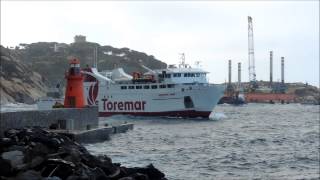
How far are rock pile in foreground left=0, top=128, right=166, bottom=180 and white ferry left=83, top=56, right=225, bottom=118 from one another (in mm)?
43245

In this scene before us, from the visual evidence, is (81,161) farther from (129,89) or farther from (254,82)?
(254,82)

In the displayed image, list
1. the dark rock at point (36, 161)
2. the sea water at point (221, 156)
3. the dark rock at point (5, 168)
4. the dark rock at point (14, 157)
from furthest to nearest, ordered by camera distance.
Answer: the sea water at point (221, 156) → the dark rock at point (14, 157) → the dark rock at point (36, 161) → the dark rock at point (5, 168)

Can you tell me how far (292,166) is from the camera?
1880cm

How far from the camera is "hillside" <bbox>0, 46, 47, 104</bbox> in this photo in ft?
370

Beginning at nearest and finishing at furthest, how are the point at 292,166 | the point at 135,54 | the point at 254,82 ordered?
1. the point at 292,166
2. the point at 254,82
3. the point at 135,54

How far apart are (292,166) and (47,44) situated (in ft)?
598

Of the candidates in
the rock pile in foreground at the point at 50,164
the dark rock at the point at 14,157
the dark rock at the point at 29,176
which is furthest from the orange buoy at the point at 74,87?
the dark rock at the point at 29,176

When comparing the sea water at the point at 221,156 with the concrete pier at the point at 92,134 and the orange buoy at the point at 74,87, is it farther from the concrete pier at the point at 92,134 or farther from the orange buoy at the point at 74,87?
the orange buoy at the point at 74,87

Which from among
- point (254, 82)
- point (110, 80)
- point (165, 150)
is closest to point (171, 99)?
point (110, 80)

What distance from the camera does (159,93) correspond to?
5697 cm

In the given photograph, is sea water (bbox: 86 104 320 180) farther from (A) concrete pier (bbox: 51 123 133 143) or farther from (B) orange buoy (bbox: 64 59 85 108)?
(B) orange buoy (bbox: 64 59 85 108)

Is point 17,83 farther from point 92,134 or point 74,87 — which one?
point 92,134

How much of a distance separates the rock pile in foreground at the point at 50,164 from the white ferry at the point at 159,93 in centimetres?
4325

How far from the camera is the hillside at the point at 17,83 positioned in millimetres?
112750
